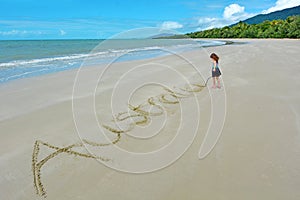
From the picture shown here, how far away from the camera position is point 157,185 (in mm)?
2824

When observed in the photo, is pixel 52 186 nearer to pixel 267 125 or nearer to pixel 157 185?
pixel 157 185

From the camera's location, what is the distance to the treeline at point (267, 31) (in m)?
55.1

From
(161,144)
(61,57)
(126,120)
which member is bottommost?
(161,144)

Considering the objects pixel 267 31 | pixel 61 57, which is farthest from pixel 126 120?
pixel 267 31


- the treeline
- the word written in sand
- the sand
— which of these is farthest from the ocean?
the treeline

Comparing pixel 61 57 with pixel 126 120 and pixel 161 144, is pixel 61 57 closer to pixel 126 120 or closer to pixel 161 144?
pixel 126 120

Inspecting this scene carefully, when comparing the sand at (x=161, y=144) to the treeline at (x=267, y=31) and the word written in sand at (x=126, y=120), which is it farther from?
the treeline at (x=267, y=31)

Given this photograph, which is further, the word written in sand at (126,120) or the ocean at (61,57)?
the ocean at (61,57)

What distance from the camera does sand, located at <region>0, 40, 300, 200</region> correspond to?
277 centimetres

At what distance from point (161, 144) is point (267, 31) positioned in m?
72.5

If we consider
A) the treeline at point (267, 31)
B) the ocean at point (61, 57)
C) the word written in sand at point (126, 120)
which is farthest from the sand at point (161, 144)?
the treeline at point (267, 31)

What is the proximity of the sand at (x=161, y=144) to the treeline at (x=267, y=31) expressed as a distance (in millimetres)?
31697

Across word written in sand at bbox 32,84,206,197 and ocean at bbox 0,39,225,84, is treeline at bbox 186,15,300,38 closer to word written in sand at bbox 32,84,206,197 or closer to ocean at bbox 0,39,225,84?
ocean at bbox 0,39,225,84

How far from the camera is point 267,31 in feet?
210
